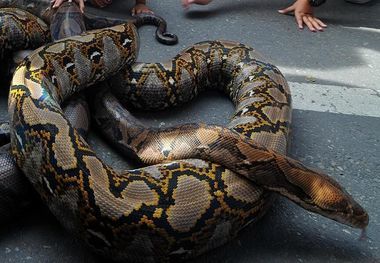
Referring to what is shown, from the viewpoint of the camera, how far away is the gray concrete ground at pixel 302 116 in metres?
2.33

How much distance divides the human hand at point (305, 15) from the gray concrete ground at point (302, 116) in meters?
0.11

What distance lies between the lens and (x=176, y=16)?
16.7 ft

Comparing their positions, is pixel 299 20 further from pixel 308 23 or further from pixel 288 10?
pixel 288 10

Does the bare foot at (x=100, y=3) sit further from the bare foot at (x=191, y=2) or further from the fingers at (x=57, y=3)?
the fingers at (x=57, y=3)

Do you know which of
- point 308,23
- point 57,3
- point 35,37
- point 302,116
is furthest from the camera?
point 308,23

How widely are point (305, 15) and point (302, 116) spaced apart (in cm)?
220

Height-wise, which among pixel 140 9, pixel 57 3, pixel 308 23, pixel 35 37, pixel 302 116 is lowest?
pixel 302 116

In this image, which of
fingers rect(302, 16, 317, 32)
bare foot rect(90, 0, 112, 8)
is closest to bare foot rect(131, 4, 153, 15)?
bare foot rect(90, 0, 112, 8)

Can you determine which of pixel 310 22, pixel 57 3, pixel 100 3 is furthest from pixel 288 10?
pixel 57 3

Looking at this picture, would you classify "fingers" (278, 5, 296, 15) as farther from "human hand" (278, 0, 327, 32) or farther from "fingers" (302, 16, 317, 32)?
"fingers" (302, 16, 317, 32)

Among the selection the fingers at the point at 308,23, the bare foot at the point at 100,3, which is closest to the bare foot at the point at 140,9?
the bare foot at the point at 100,3

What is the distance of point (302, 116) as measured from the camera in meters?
3.51

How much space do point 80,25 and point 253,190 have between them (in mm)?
2117

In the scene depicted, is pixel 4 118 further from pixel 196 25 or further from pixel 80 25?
pixel 196 25
